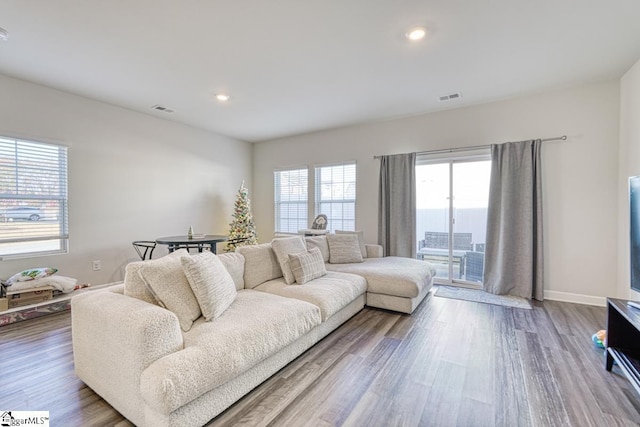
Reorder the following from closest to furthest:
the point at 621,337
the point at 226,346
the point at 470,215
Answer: the point at 226,346 < the point at 621,337 < the point at 470,215

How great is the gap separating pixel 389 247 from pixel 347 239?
946mm

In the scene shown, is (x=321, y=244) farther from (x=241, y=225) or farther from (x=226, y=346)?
(x=226, y=346)

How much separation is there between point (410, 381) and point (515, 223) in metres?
3.00

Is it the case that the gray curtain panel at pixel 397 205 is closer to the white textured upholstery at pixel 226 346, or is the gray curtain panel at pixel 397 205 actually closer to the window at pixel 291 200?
the window at pixel 291 200

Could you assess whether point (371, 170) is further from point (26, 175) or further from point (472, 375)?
point (26, 175)

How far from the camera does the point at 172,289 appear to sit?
1.95m

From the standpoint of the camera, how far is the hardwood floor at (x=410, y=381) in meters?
1.70

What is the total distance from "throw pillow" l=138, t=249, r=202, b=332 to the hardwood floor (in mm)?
629

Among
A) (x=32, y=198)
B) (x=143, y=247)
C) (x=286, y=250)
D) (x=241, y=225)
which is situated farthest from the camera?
(x=241, y=225)

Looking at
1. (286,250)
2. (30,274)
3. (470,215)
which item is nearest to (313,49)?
(286,250)

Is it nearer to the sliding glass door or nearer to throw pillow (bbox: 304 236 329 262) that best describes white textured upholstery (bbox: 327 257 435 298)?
throw pillow (bbox: 304 236 329 262)

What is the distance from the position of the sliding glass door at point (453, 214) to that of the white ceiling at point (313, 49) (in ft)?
3.39

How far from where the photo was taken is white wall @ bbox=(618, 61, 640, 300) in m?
3.07

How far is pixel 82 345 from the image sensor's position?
6.19 feet
